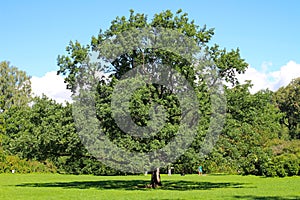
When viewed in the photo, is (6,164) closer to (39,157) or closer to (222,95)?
(39,157)

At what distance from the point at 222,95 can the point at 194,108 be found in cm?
239

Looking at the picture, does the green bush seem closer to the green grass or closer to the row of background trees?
the green grass

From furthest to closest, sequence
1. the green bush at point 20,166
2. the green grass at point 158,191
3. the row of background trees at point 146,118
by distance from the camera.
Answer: the green bush at point 20,166 < the row of background trees at point 146,118 < the green grass at point 158,191

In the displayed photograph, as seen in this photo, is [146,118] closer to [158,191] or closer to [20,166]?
[158,191]

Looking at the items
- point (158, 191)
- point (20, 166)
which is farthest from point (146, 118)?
point (20, 166)

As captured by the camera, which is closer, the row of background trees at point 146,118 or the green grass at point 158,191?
the green grass at point 158,191

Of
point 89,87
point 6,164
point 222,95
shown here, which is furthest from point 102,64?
point 6,164

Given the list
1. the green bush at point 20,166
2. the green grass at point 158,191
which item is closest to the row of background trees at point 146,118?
the green grass at point 158,191

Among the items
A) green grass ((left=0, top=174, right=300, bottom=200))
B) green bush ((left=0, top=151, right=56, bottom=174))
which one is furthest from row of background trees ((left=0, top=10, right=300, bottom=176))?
green bush ((left=0, top=151, right=56, bottom=174))

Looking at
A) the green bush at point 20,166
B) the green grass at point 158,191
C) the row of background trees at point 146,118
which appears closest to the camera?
the green grass at point 158,191

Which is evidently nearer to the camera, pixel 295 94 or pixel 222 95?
pixel 222 95

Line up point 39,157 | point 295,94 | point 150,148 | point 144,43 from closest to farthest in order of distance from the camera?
1. point 150,148
2. point 144,43
3. point 39,157
4. point 295,94

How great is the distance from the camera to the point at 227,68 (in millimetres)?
27000

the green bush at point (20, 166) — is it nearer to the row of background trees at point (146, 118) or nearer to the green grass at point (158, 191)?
the green grass at point (158, 191)
